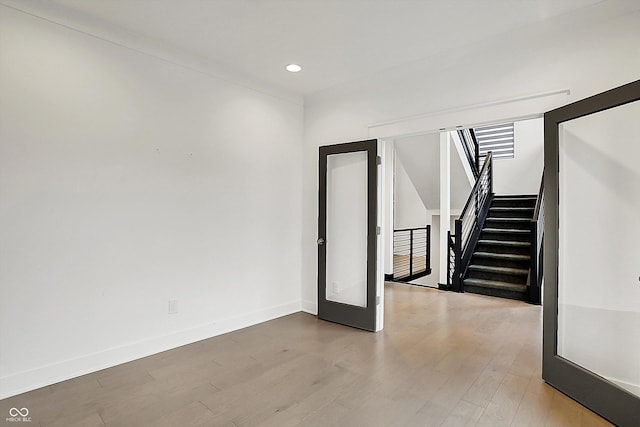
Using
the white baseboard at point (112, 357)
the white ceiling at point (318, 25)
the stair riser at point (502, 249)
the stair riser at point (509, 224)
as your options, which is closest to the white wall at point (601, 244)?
the white ceiling at point (318, 25)

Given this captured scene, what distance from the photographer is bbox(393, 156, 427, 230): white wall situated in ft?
29.8

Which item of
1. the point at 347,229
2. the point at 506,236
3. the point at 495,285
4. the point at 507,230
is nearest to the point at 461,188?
the point at 507,230

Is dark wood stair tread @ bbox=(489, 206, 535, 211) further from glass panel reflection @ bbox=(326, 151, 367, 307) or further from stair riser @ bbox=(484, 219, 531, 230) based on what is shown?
glass panel reflection @ bbox=(326, 151, 367, 307)

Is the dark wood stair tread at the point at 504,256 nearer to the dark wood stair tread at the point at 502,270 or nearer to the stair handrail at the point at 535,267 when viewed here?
the dark wood stair tread at the point at 502,270

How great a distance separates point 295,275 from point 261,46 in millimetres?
2698

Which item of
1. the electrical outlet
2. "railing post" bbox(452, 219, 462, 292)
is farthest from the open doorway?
the electrical outlet

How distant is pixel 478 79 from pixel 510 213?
4.63 metres

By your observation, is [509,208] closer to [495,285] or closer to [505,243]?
[505,243]

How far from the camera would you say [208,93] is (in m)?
3.57

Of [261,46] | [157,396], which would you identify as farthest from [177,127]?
[157,396]

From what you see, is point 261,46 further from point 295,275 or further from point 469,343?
point 469,343

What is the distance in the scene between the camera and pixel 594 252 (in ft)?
8.20

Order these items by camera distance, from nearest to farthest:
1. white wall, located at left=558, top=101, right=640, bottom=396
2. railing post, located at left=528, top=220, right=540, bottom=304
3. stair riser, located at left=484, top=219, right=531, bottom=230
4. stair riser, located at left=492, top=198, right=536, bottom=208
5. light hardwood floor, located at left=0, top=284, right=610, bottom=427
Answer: light hardwood floor, located at left=0, top=284, right=610, bottom=427 < white wall, located at left=558, top=101, right=640, bottom=396 < railing post, located at left=528, top=220, right=540, bottom=304 < stair riser, located at left=484, top=219, right=531, bottom=230 < stair riser, located at left=492, top=198, right=536, bottom=208

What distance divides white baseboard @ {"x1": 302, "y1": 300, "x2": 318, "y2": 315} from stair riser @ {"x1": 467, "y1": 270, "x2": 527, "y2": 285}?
2981 mm
